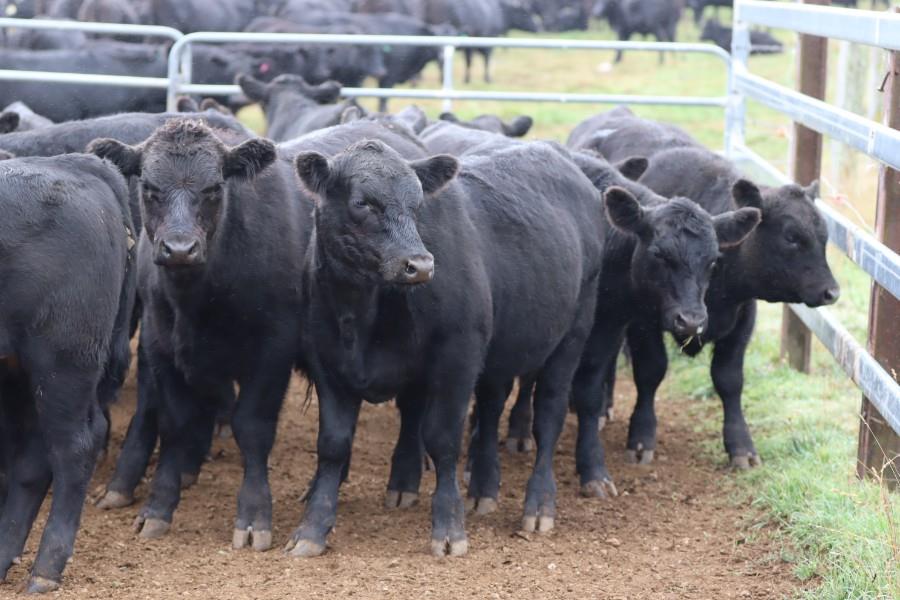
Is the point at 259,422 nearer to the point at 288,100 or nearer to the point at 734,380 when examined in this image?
the point at 734,380

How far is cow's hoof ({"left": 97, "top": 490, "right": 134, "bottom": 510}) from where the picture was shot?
20.8 feet

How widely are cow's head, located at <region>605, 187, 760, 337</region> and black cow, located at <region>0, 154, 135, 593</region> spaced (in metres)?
2.69

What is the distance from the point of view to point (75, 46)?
19.0 m

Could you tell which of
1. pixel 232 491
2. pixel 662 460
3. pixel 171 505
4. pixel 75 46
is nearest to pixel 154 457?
pixel 232 491

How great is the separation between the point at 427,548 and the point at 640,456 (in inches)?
83.0

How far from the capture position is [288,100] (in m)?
11.3

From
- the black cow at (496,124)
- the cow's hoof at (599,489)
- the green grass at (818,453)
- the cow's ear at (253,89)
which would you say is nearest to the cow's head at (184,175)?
the cow's hoof at (599,489)

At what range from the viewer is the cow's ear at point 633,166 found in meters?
8.16

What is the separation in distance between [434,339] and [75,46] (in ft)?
48.4

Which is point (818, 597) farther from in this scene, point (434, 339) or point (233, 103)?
point (233, 103)

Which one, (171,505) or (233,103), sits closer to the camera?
(171,505)

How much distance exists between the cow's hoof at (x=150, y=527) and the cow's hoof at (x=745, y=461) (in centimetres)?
307

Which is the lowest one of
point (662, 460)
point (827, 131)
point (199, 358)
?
point (662, 460)

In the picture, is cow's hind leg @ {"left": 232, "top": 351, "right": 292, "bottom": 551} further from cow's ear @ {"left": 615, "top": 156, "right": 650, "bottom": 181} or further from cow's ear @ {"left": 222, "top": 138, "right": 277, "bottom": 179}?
cow's ear @ {"left": 615, "top": 156, "right": 650, "bottom": 181}
